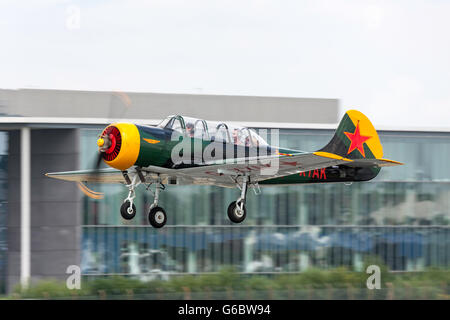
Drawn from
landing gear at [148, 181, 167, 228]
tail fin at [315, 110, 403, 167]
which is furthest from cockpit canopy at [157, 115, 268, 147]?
tail fin at [315, 110, 403, 167]

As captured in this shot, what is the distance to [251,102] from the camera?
33.2m

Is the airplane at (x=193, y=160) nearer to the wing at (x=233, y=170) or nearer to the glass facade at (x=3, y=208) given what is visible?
the wing at (x=233, y=170)

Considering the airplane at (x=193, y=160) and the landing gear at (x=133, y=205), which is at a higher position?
the airplane at (x=193, y=160)

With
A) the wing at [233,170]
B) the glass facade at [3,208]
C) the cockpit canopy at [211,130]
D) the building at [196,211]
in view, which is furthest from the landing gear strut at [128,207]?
the glass facade at [3,208]

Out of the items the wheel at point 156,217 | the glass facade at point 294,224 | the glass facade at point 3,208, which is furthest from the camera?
the glass facade at point 3,208

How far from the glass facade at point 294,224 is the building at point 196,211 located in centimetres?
5

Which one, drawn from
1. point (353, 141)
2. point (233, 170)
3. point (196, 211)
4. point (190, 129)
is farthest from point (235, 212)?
point (196, 211)

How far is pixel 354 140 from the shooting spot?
21.3 metres

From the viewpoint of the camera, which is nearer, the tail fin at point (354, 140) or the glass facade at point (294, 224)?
the tail fin at point (354, 140)

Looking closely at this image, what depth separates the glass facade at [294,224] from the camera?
30.2 m

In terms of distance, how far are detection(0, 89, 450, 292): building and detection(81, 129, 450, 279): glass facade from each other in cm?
5

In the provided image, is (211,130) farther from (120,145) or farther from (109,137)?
(109,137)
